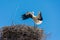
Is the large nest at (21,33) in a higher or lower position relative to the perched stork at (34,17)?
lower

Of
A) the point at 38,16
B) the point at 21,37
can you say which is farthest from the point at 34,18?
the point at 21,37

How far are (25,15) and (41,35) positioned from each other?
0.96 m

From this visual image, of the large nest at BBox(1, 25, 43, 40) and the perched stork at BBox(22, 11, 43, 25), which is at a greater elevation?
the perched stork at BBox(22, 11, 43, 25)

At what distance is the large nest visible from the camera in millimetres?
12289

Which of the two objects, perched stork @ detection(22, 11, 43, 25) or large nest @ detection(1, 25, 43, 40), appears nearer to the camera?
large nest @ detection(1, 25, 43, 40)

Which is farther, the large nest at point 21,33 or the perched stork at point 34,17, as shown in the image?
the perched stork at point 34,17

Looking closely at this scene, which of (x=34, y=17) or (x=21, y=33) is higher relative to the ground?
(x=34, y=17)

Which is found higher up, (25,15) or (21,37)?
(25,15)

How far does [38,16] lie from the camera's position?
1296 cm

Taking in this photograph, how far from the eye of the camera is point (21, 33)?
1230 centimetres

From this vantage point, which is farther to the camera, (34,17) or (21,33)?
(34,17)

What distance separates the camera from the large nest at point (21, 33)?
1229 centimetres

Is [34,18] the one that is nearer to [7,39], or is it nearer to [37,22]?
[37,22]

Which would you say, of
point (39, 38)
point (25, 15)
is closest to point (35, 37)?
point (39, 38)
